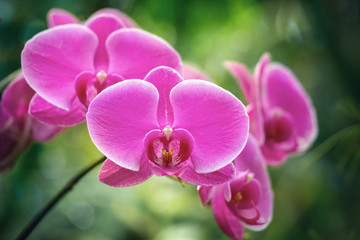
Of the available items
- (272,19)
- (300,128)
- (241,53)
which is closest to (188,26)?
(241,53)

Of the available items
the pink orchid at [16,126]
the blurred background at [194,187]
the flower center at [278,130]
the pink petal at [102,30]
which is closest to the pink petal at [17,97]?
the pink orchid at [16,126]

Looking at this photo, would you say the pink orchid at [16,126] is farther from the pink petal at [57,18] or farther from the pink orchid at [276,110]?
the pink orchid at [276,110]

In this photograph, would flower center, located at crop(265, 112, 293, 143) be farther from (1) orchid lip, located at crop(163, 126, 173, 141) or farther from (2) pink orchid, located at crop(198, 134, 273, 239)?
(1) orchid lip, located at crop(163, 126, 173, 141)

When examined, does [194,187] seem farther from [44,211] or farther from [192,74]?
[44,211]

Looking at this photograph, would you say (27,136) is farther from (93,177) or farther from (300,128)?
(93,177)

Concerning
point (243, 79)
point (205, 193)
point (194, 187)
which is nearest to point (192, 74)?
point (243, 79)

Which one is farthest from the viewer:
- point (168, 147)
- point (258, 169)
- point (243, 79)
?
point (243, 79)
